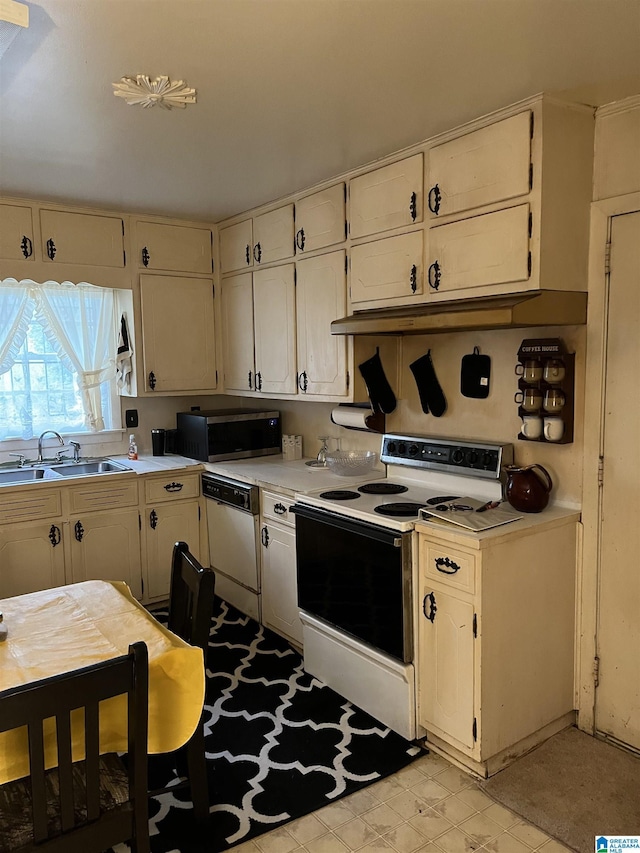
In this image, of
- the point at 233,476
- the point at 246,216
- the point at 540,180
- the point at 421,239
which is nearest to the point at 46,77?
the point at 421,239

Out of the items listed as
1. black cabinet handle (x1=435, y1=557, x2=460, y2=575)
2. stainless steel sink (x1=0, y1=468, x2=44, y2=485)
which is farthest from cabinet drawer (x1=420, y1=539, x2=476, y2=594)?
stainless steel sink (x1=0, y1=468, x2=44, y2=485)

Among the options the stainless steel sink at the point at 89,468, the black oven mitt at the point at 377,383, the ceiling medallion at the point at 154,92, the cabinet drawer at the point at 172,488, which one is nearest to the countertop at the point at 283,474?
the cabinet drawer at the point at 172,488

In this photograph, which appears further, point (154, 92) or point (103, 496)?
point (103, 496)

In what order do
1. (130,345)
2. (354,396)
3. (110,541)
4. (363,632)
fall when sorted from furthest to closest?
1. (130,345)
2. (110,541)
3. (354,396)
4. (363,632)

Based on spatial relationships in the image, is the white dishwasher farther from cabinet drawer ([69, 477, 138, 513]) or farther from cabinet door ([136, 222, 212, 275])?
cabinet door ([136, 222, 212, 275])

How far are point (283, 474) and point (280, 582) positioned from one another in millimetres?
595

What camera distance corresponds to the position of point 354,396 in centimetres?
321

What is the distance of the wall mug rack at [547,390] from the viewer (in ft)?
8.12

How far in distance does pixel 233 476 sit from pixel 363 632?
1.35 m

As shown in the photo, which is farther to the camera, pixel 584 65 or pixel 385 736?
pixel 385 736

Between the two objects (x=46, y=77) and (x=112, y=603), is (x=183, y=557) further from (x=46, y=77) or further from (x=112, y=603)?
(x=46, y=77)

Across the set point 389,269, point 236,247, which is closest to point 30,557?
point 236,247

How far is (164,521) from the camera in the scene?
3859mm

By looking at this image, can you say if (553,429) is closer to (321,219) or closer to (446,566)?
(446,566)
